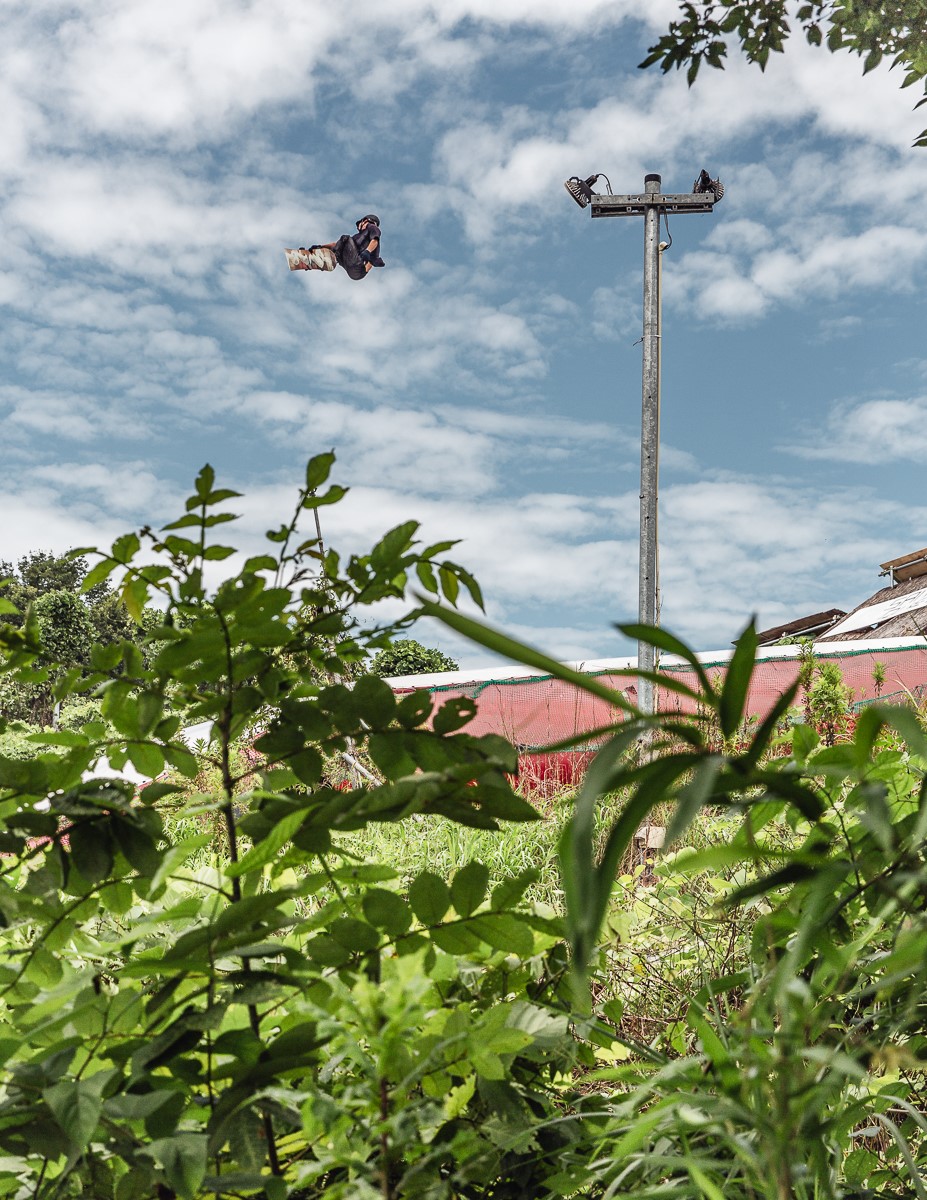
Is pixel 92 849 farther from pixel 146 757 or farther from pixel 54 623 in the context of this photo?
→ pixel 54 623

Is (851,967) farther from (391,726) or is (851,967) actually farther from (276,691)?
(276,691)

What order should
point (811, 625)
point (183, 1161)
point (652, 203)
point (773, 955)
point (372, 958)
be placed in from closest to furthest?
point (183, 1161), point (372, 958), point (773, 955), point (652, 203), point (811, 625)

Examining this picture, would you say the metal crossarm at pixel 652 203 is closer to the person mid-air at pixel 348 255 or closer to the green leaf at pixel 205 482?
the person mid-air at pixel 348 255

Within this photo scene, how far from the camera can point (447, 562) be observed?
1073 millimetres

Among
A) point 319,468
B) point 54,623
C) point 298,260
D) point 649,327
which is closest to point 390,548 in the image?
point 319,468

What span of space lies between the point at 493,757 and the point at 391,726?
6.4 inches

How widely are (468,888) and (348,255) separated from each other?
1267 centimetres

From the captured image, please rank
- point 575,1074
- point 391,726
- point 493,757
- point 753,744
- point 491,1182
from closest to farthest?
point 753,744
point 493,757
point 391,726
point 491,1182
point 575,1074

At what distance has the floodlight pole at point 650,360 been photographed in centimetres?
892

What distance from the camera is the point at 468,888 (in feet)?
2.97

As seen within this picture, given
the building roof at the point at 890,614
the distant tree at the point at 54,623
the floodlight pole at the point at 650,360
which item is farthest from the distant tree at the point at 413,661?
the floodlight pole at the point at 650,360

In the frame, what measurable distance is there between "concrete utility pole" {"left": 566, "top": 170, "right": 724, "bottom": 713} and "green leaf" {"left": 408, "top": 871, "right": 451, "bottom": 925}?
7306 mm

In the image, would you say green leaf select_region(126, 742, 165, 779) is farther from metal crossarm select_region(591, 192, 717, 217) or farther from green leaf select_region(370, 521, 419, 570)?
metal crossarm select_region(591, 192, 717, 217)

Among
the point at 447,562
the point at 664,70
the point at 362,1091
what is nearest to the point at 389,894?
the point at 362,1091
